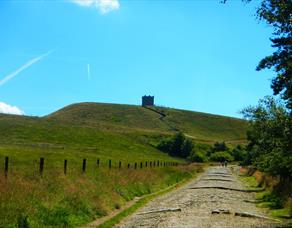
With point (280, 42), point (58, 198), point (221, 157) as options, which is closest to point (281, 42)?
point (280, 42)

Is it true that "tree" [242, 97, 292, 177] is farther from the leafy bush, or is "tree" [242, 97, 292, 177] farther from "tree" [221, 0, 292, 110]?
the leafy bush

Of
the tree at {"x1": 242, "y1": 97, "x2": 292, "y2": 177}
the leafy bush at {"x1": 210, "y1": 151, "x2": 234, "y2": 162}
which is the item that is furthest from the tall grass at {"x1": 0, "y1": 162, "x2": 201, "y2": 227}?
the leafy bush at {"x1": 210, "y1": 151, "x2": 234, "y2": 162}

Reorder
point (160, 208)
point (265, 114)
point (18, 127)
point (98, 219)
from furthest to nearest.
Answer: point (18, 127) < point (265, 114) < point (160, 208) < point (98, 219)

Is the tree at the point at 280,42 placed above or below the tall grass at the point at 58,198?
above

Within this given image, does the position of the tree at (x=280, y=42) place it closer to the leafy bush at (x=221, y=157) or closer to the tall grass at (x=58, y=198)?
the tall grass at (x=58, y=198)

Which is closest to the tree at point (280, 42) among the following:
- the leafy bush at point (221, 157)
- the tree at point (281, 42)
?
the tree at point (281, 42)

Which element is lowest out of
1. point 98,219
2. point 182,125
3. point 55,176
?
→ point 98,219

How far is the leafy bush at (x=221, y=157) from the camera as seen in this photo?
138462 millimetres

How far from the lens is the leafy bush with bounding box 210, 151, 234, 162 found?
454 feet

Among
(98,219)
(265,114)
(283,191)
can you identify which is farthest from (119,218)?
(265,114)

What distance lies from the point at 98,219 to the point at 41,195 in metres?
2.83

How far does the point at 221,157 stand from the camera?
141 m

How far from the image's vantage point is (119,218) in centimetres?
1995

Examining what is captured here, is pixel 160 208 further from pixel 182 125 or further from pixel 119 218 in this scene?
pixel 182 125
